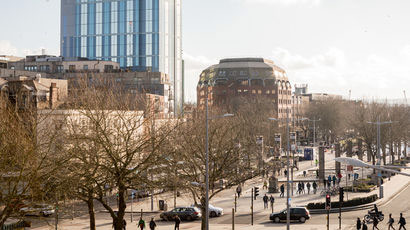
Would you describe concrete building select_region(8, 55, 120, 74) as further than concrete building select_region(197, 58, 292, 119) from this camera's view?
No

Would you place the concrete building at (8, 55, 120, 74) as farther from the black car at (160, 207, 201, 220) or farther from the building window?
the black car at (160, 207, 201, 220)

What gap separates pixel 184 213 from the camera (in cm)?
4762

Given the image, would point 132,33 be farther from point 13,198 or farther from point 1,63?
point 13,198

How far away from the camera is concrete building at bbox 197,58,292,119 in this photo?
162 meters

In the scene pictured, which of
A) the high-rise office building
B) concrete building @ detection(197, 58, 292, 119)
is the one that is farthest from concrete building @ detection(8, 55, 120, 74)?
concrete building @ detection(197, 58, 292, 119)

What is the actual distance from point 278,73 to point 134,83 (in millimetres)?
66551

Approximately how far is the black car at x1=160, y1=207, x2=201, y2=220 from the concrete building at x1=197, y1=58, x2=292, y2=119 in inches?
4337

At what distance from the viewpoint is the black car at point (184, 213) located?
47312mm

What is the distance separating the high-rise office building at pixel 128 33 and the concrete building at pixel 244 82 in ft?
58.8

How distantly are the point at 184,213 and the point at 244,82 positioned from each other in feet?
384

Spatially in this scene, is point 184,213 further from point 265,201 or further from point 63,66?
point 63,66

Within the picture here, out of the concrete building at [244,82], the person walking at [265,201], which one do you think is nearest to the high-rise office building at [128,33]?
the concrete building at [244,82]

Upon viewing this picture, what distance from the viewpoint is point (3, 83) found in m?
64.5

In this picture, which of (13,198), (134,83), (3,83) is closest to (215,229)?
(13,198)
